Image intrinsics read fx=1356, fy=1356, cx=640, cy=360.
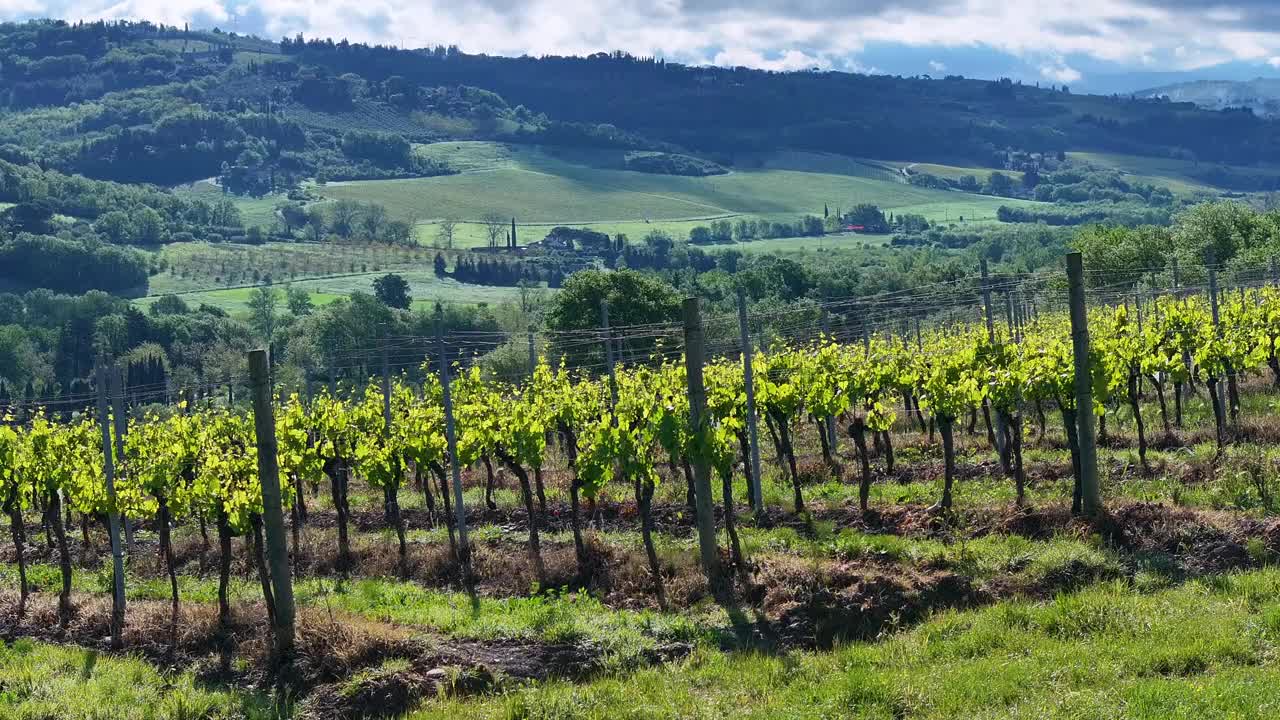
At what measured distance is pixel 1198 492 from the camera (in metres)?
24.7

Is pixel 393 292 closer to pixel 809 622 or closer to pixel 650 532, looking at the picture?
pixel 650 532

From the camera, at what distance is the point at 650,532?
76.3 ft

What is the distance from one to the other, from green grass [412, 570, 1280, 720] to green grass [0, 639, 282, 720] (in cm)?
307

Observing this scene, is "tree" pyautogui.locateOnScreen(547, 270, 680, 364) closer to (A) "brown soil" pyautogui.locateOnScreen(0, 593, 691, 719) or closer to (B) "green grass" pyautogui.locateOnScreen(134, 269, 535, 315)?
(A) "brown soil" pyautogui.locateOnScreen(0, 593, 691, 719)

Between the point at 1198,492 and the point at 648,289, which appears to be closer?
the point at 1198,492

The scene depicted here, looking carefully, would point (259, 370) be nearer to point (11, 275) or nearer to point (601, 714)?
point (601, 714)

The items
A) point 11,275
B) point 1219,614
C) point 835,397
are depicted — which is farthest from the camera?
point 11,275

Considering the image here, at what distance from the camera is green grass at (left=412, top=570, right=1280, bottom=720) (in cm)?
1396

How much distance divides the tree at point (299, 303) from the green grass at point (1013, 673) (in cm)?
14992

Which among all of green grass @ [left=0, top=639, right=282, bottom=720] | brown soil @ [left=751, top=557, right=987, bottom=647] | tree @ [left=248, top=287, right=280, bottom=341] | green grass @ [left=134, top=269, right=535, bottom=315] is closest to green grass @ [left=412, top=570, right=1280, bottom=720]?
brown soil @ [left=751, top=557, right=987, bottom=647]

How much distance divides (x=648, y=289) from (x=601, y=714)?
220 feet

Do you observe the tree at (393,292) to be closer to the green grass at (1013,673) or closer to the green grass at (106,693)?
the green grass at (106,693)

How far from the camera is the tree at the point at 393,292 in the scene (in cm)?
16612

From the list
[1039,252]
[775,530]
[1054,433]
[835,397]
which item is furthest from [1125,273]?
[1039,252]
